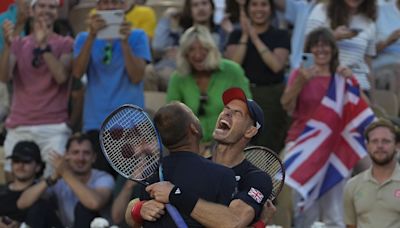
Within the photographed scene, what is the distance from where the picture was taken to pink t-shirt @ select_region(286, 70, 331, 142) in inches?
397

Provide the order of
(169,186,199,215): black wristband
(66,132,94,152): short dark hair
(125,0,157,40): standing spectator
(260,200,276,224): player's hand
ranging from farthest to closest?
(125,0,157,40): standing spectator → (66,132,94,152): short dark hair → (260,200,276,224): player's hand → (169,186,199,215): black wristband

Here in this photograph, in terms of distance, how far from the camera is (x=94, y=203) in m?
10.0

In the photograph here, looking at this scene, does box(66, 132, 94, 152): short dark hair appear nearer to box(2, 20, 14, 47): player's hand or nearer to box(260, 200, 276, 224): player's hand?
box(2, 20, 14, 47): player's hand

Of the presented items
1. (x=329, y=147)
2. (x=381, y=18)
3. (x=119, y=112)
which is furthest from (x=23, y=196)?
(x=119, y=112)

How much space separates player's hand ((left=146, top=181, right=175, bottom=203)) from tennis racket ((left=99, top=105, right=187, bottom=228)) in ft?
0.32

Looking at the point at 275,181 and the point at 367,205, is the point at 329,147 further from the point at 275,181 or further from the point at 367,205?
the point at 275,181

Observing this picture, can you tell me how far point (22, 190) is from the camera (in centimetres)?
1037

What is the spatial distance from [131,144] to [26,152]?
4500mm

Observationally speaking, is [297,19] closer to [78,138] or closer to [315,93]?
[315,93]

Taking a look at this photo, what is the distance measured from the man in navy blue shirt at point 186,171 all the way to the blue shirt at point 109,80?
450 cm

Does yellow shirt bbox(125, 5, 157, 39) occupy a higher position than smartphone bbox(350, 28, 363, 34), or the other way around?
smartphone bbox(350, 28, 363, 34)

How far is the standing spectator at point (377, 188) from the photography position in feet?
29.7

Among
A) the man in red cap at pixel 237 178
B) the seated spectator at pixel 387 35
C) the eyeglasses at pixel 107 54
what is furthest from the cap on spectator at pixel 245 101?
the seated spectator at pixel 387 35

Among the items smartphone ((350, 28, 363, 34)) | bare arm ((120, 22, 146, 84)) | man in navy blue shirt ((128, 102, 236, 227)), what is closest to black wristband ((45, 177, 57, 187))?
bare arm ((120, 22, 146, 84))
